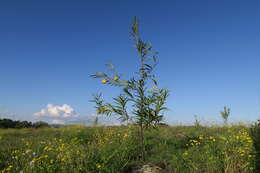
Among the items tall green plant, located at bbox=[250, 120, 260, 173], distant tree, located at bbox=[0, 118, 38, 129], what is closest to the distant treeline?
distant tree, located at bbox=[0, 118, 38, 129]

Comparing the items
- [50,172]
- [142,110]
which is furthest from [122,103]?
Answer: [50,172]

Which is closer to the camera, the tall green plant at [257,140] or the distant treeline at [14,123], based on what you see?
the tall green plant at [257,140]

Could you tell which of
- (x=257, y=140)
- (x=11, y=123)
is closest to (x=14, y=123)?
(x=11, y=123)

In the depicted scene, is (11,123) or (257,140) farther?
(11,123)

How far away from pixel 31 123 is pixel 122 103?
608 inches

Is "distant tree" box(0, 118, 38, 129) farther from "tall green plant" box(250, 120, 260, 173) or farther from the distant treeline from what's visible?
"tall green plant" box(250, 120, 260, 173)

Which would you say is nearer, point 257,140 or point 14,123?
point 257,140

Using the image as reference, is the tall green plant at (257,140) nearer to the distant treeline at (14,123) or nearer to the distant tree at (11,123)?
the distant treeline at (14,123)

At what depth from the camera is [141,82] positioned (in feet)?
15.1

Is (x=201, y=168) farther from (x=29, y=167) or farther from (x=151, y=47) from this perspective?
(x=29, y=167)

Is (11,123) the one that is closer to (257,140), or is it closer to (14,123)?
(14,123)

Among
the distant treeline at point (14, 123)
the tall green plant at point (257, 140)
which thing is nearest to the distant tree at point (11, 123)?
the distant treeline at point (14, 123)

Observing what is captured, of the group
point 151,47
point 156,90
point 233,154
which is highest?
point 151,47

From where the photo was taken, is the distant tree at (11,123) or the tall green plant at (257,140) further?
the distant tree at (11,123)
